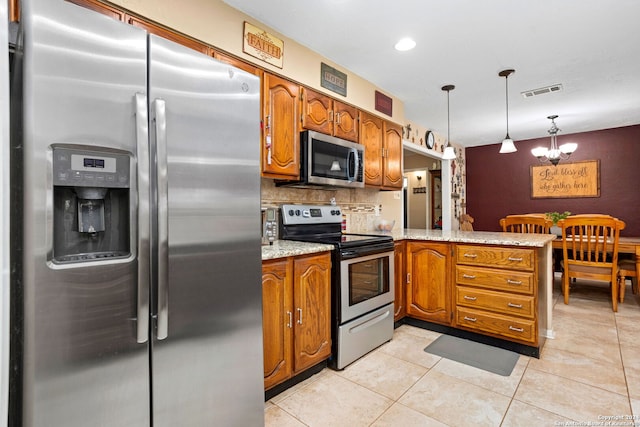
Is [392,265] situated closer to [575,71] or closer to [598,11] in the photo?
[598,11]

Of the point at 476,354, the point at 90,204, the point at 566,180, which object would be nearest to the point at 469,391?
the point at 476,354

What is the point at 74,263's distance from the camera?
3.11 feet

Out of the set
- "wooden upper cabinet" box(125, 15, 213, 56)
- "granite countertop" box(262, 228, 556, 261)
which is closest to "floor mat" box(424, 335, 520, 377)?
"granite countertop" box(262, 228, 556, 261)

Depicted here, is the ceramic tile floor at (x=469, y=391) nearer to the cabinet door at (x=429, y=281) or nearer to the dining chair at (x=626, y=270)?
the cabinet door at (x=429, y=281)

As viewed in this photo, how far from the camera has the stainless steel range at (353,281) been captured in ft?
7.14

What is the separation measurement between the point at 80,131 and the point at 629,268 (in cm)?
499

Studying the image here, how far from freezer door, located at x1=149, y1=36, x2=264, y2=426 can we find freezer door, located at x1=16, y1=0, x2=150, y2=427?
8 centimetres

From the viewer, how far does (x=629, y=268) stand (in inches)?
141

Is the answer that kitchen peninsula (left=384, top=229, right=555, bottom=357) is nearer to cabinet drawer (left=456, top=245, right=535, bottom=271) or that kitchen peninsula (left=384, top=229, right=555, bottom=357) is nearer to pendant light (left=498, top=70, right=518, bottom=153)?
cabinet drawer (left=456, top=245, right=535, bottom=271)

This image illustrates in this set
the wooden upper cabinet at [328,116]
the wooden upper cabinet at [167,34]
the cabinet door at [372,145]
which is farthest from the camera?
the cabinet door at [372,145]

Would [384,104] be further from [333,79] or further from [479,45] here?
[479,45]

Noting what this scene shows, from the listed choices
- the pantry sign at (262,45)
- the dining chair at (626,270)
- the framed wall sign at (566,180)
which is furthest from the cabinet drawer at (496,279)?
the framed wall sign at (566,180)

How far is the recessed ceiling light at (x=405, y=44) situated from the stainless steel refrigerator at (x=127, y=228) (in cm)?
166

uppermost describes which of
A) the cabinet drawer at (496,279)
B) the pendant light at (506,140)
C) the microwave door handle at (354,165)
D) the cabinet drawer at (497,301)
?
the pendant light at (506,140)
